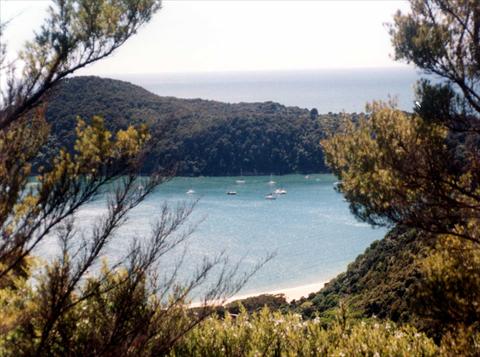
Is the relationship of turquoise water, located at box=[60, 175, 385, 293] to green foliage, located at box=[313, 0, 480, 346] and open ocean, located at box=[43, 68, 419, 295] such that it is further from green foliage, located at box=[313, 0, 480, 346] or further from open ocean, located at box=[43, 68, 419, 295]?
green foliage, located at box=[313, 0, 480, 346]

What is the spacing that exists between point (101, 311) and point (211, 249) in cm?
3401

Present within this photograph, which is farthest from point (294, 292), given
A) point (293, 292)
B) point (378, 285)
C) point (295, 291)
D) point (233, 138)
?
point (233, 138)

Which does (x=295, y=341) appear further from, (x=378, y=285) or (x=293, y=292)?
(x=293, y=292)

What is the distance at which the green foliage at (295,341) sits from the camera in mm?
4898

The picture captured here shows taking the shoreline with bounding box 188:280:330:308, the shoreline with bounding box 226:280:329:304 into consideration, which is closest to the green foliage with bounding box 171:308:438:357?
the shoreline with bounding box 188:280:330:308

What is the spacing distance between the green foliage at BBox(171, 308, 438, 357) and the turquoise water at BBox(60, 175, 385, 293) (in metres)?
21.1

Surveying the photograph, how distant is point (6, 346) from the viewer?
4.25 meters

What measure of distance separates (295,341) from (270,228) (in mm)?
41050

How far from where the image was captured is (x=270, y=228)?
4603 cm

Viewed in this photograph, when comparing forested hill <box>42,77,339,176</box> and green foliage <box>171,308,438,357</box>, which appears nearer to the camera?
green foliage <box>171,308,438,357</box>

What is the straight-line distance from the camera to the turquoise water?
34.6m

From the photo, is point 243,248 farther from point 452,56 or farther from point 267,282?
point 452,56

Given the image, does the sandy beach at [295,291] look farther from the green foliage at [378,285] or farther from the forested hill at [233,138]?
the forested hill at [233,138]

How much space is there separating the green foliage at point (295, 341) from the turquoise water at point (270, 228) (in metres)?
21.1
